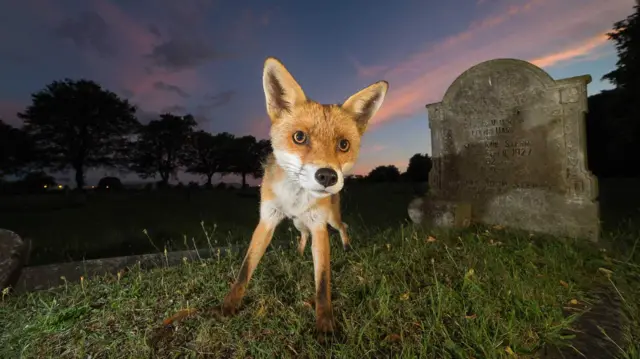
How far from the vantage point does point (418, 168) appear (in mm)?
25531

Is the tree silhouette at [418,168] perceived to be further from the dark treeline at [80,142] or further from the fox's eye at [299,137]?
the fox's eye at [299,137]

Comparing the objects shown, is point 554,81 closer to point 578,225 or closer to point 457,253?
point 578,225

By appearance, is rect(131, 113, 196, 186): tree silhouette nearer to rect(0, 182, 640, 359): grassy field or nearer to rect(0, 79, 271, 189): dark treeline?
rect(0, 79, 271, 189): dark treeline

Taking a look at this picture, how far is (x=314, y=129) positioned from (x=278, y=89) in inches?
17.8

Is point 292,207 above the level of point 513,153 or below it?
below

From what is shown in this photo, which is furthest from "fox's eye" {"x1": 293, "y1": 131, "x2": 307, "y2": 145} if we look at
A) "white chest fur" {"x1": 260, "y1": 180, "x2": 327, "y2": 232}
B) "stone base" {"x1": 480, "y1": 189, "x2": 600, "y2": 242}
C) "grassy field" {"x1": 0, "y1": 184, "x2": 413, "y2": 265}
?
"stone base" {"x1": 480, "y1": 189, "x2": 600, "y2": 242}

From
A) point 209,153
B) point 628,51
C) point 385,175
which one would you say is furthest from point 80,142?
point 628,51

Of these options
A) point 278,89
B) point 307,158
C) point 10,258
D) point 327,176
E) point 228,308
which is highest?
point 278,89

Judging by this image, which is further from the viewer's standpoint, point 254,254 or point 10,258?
point 10,258

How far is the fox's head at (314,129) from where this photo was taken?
1.95 meters

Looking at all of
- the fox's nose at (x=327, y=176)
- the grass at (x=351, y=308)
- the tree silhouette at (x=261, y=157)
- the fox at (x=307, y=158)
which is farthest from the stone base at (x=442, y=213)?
the fox's nose at (x=327, y=176)

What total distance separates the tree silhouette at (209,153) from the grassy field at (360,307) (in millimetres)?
30772

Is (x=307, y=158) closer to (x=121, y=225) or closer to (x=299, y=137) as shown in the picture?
(x=299, y=137)

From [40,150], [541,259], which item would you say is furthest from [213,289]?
[40,150]
